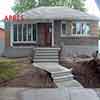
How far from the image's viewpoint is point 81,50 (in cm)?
2534

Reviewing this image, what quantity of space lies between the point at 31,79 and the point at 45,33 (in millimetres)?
12979

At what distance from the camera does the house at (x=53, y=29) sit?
26.5 m

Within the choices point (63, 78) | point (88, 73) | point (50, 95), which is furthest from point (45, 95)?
point (88, 73)

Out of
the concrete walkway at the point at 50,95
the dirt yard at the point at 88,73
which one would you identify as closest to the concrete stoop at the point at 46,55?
the dirt yard at the point at 88,73

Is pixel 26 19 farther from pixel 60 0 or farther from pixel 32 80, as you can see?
pixel 60 0

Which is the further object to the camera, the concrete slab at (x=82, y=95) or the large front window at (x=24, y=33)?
the large front window at (x=24, y=33)

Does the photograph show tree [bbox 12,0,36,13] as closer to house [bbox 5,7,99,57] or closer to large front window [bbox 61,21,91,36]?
house [bbox 5,7,99,57]

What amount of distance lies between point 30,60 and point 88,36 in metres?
6.88

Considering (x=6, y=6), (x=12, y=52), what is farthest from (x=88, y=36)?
(x=6, y=6)

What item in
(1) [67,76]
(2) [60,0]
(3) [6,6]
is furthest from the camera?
(3) [6,6]

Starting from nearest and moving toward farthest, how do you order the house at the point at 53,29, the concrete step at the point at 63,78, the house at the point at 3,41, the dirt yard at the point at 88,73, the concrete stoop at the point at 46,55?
the dirt yard at the point at 88,73, the concrete step at the point at 63,78, the concrete stoop at the point at 46,55, the house at the point at 53,29, the house at the point at 3,41

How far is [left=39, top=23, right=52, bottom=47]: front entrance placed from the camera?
27766mm

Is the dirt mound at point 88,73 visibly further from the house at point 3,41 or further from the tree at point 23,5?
the tree at point 23,5

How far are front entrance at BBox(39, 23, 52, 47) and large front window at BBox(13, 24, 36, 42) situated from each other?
686 mm
